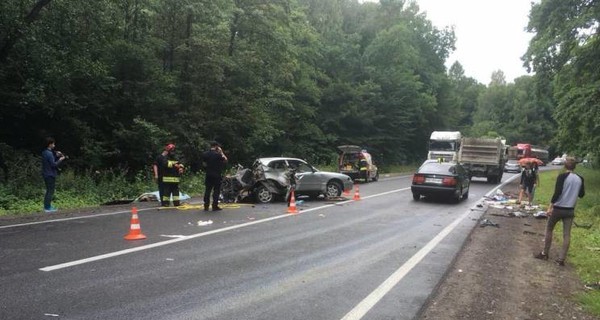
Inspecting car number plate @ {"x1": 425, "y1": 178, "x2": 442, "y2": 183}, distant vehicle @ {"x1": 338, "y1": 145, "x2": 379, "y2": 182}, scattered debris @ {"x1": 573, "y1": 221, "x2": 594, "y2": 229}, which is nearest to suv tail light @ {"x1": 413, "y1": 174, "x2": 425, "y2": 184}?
car number plate @ {"x1": 425, "y1": 178, "x2": 442, "y2": 183}

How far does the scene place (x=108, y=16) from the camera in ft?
59.3

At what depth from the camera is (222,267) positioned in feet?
23.5

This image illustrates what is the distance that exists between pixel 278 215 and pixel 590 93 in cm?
1462

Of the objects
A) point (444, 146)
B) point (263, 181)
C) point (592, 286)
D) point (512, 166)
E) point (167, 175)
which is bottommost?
point (512, 166)

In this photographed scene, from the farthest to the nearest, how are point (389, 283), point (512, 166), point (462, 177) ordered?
point (512, 166) → point (462, 177) → point (389, 283)

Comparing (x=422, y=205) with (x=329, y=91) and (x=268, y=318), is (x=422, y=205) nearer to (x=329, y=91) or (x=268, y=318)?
(x=268, y=318)

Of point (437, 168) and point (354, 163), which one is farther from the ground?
point (437, 168)

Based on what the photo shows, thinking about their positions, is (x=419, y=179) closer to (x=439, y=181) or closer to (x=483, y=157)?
(x=439, y=181)

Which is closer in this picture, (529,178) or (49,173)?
(49,173)

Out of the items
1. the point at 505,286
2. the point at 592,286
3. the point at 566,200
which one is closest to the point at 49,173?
the point at 505,286

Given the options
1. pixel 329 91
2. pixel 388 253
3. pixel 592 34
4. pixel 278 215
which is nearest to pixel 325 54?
pixel 329 91

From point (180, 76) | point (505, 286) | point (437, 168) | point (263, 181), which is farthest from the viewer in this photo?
point (180, 76)

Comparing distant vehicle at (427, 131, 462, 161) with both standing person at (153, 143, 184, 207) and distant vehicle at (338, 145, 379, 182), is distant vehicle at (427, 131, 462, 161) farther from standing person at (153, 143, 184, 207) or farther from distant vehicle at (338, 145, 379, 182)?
standing person at (153, 143, 184, 207)

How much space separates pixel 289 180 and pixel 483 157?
58.6 ft
